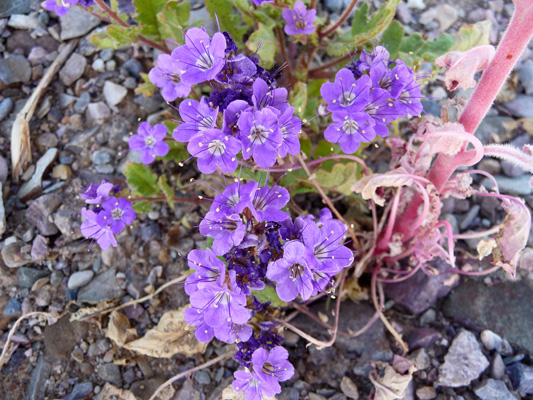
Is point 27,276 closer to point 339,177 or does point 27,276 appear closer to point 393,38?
point 339,177

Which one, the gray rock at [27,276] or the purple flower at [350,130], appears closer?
the purple flower at [350,130]

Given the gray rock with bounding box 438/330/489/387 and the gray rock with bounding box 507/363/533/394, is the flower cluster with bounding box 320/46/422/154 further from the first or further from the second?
the gray rock with bounding box 507/363/533/394

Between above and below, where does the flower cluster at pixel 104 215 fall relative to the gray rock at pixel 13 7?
below

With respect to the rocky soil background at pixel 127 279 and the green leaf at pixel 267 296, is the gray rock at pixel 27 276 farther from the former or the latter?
the green leaf at pixel 267 296

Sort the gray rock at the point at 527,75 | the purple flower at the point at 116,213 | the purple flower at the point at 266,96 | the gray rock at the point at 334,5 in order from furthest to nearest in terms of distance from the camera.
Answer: the gray rock at the point at 334,5 < the gray rock at the point at 527,75 < the purple flower at the point at 116,213 < the purple flower at the point at 266,96

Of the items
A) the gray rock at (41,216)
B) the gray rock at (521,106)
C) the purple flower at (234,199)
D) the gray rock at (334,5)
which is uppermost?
the gray rock at (334,5)

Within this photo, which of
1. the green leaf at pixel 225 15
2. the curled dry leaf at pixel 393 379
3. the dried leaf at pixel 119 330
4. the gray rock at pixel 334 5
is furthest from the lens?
the gray rock at pixel 334 5

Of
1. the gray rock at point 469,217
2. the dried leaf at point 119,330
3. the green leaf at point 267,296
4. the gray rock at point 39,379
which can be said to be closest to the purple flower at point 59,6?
the dried leaf at point 119,330

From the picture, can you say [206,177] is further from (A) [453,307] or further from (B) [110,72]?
(A) [453,307]
